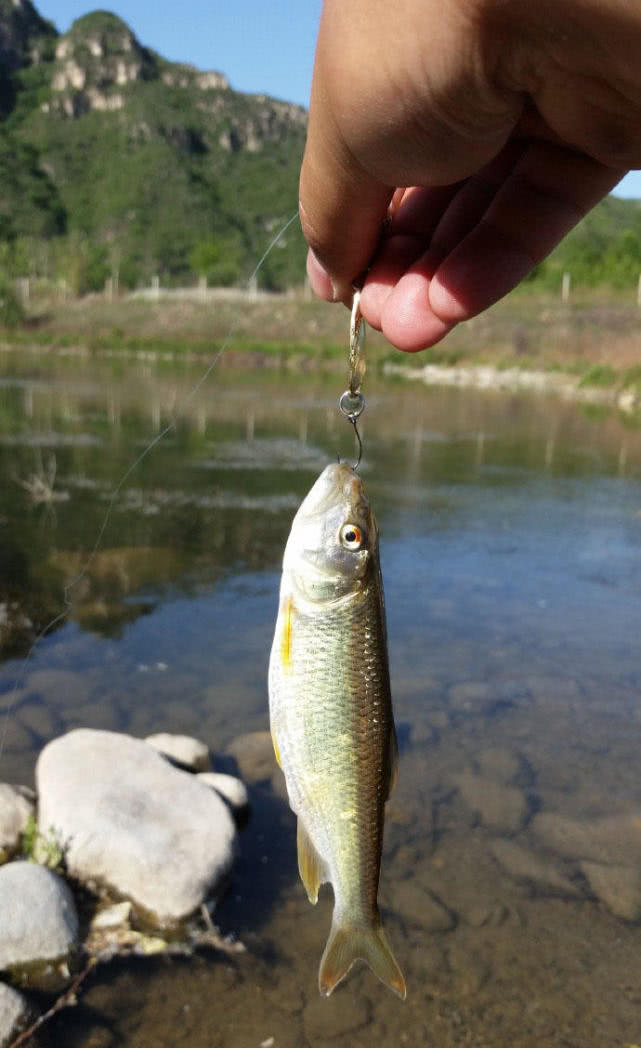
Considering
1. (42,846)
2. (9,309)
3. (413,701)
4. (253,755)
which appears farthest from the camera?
(9,309)

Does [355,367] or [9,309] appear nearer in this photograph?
[355,367]

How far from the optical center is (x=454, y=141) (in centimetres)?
128

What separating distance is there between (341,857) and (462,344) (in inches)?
1605

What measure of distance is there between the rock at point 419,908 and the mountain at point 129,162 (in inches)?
2750

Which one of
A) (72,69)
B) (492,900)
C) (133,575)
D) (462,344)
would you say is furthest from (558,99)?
(72,69)

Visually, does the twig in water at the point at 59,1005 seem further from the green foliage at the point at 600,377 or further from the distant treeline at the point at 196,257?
the distant treeline at the point at 196,257

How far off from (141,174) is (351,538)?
114 m

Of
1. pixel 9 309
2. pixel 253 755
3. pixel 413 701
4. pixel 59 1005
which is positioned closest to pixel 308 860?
pixel 59 1005

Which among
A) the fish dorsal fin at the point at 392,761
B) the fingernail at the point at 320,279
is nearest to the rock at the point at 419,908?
the fish dorsal fin at the point at 392,761

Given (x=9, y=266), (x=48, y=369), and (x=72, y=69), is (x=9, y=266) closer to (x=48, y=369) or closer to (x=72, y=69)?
(x=48, y=369)

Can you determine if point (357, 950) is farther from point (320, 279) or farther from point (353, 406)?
point (320, 279)

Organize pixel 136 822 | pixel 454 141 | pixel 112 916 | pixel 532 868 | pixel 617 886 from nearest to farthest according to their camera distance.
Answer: pixel 454 141 → pixel 112 916 → pixel 136 822 → pixel 617 886 → pixel 532 868

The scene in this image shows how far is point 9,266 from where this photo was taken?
76.8 metres

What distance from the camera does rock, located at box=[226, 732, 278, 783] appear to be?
612cm
